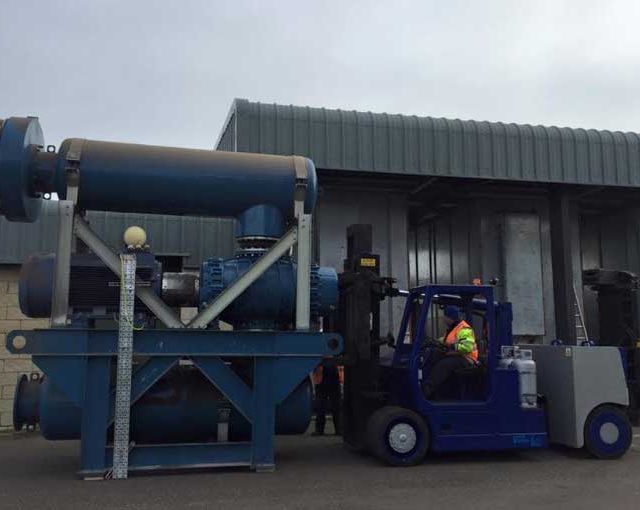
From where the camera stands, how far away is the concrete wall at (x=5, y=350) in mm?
12000

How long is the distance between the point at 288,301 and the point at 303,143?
177 inches

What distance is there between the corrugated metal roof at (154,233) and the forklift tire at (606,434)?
736 centimetres

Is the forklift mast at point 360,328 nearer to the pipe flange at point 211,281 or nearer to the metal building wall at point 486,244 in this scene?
the pipe flange at point 211,281

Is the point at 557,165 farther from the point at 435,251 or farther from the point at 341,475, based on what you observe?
the point at 341,475

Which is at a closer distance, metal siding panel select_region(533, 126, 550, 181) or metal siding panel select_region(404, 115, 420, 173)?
metal siding panel select_region(404, 115, 420, 173)

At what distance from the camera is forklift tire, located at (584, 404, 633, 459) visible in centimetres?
838

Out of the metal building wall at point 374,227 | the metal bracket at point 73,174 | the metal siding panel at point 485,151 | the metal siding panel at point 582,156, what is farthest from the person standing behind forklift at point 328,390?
the metal siding panel at point 582,156

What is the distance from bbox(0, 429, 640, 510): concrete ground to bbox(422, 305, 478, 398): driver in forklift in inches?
37.8

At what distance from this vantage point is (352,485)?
6.86 m

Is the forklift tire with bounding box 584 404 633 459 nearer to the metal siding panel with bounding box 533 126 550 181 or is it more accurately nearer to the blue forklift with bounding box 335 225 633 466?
the blue forklift with bounding box 335 225 633 466

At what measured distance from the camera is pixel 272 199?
7.92 m

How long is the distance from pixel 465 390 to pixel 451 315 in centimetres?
93

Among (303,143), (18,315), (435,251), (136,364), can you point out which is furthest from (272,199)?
(435,251)

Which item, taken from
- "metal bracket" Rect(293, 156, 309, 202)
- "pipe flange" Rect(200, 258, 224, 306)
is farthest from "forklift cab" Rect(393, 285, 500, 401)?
"pipe flange" Rect(200, 258, 224, 306)
